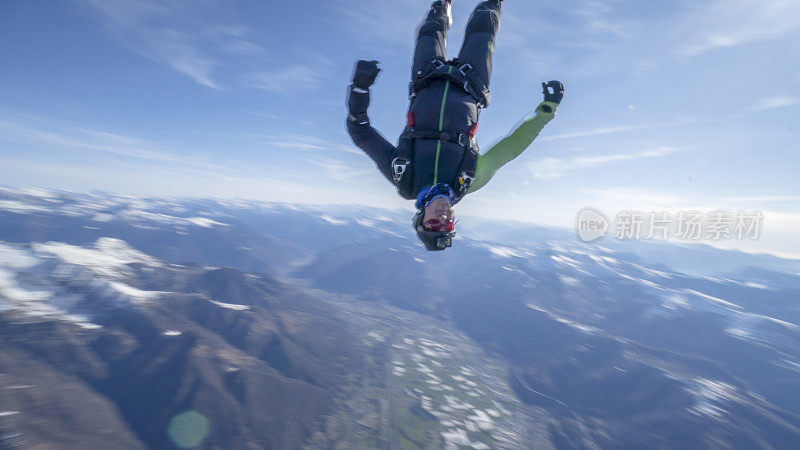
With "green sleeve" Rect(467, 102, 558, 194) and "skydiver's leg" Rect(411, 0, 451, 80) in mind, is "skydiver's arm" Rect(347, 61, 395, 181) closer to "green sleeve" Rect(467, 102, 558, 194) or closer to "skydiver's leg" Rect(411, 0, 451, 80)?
"skydiver's leg" Rect(411, 0, 451, 80)

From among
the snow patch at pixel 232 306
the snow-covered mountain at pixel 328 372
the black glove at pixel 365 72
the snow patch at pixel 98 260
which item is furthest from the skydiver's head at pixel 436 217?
the snow patch at pixel 98 260

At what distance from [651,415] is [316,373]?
114 metres

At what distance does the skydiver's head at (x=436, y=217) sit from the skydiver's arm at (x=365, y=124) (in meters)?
0.96

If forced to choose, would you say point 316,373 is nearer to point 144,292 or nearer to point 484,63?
point 144,292

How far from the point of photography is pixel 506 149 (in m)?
4.75

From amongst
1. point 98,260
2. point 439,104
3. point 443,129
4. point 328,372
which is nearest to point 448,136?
point 443,129

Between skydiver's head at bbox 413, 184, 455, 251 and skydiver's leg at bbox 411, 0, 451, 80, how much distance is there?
2.20 meters

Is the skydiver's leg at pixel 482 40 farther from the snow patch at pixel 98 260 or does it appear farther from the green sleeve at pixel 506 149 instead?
the snow patch at pixel 98 260

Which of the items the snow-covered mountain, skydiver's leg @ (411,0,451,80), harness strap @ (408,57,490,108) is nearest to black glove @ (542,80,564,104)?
harness strap @ (408,57,490,108)

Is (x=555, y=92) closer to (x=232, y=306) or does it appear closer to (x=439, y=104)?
(x=439, y=104)

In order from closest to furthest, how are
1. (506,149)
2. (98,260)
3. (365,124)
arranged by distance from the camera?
(506,149)
(365,124)
(98,260)

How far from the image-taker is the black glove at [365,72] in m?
4.20

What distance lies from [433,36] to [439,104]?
1.56 meters

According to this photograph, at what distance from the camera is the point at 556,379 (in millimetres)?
121250
